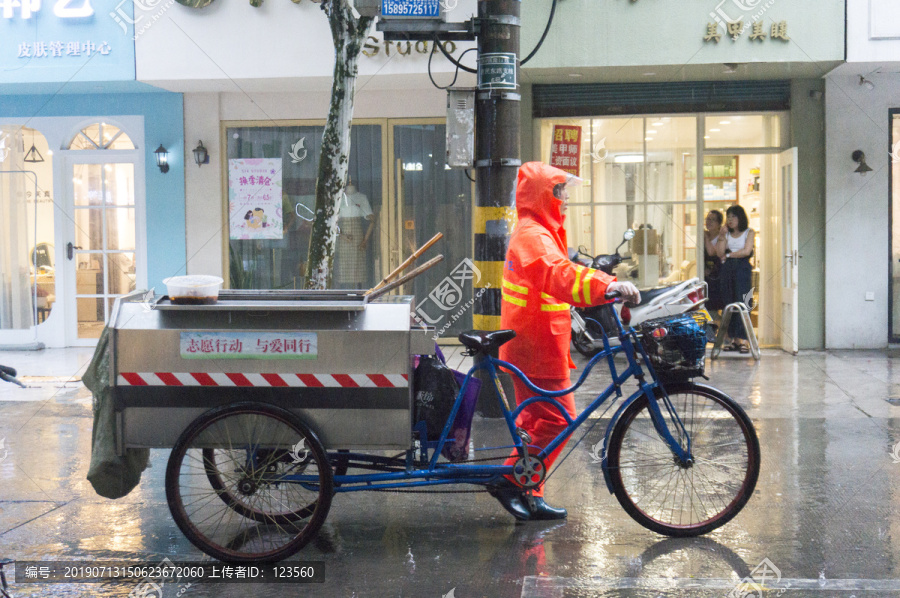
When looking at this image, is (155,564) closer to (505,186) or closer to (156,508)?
(156,508)

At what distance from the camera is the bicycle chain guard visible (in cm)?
435

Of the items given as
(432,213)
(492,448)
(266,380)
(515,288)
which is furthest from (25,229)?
(492,448)

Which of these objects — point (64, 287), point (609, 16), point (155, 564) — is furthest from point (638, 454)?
point (64, 287)

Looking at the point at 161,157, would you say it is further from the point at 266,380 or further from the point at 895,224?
the point at 895,224

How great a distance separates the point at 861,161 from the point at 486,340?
828cm

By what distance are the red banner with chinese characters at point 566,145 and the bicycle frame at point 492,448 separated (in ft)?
23.0

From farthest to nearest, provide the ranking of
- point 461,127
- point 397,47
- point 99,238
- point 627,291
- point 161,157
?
point 99,238 → point 161,157 → point 397,47 → point 461,127 → point 627,291

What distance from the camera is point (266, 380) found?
4082 millimetres

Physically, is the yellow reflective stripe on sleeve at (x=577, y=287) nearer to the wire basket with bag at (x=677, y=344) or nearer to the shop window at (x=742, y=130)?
the wire basket with bag at (x=677, y=344)

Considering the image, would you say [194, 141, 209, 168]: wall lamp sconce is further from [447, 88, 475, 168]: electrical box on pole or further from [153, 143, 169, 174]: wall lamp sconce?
[447, 88, 475, 168]: electrical box on pole

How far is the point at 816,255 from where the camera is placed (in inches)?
430

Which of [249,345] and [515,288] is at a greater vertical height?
[515,288]

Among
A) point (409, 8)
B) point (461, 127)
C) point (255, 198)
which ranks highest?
point (409, 8)

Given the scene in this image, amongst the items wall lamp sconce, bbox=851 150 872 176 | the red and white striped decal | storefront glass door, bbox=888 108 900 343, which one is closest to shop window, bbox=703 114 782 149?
wall lamp sconce, bbox=851 150 872 176
